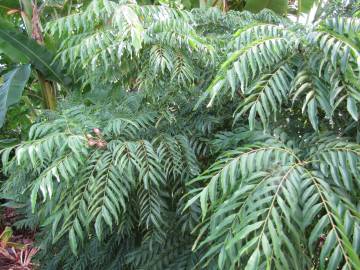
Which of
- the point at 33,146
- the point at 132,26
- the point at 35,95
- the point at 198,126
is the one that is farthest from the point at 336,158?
the point at 35,95

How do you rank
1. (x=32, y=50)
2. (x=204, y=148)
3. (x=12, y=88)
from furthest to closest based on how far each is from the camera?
(x=32, y=50)
(x=12, y=88)
(x=204, y=148)

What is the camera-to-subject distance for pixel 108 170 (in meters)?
1.41

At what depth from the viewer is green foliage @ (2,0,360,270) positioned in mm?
1038

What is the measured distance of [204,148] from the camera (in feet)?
5.46

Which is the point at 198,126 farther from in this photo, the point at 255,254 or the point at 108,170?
the point at 255,254

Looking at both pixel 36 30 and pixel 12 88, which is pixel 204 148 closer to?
pixel 12 88

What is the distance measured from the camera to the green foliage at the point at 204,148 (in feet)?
3.41

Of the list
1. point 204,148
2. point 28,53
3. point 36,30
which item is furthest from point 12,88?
point 204,148

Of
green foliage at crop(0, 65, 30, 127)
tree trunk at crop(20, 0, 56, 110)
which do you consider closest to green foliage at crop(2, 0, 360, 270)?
green foliage at crop(0, 65, 30, 127)

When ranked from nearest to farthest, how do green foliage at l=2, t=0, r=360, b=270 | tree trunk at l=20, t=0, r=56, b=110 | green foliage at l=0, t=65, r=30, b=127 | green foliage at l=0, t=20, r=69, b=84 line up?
1. green foliage at l=2, t=0, r=360, b=270
2. green foliage at l=0, t=65, r=30, b=127
3. green foliage at l=0, t=20, r=69, b=84
4. tree trunk at l=20, t=0, r=56, b=110

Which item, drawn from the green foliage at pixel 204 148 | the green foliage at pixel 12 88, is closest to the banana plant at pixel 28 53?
the green foliage at pixel 12 88

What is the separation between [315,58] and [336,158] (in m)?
0.32

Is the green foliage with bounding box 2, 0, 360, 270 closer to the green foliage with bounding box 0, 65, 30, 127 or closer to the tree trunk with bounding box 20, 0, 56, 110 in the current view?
the green foliage with bounding box 0, 65, 30, 127

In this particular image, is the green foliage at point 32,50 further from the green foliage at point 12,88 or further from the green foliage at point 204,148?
the green foliage at point 204,148
